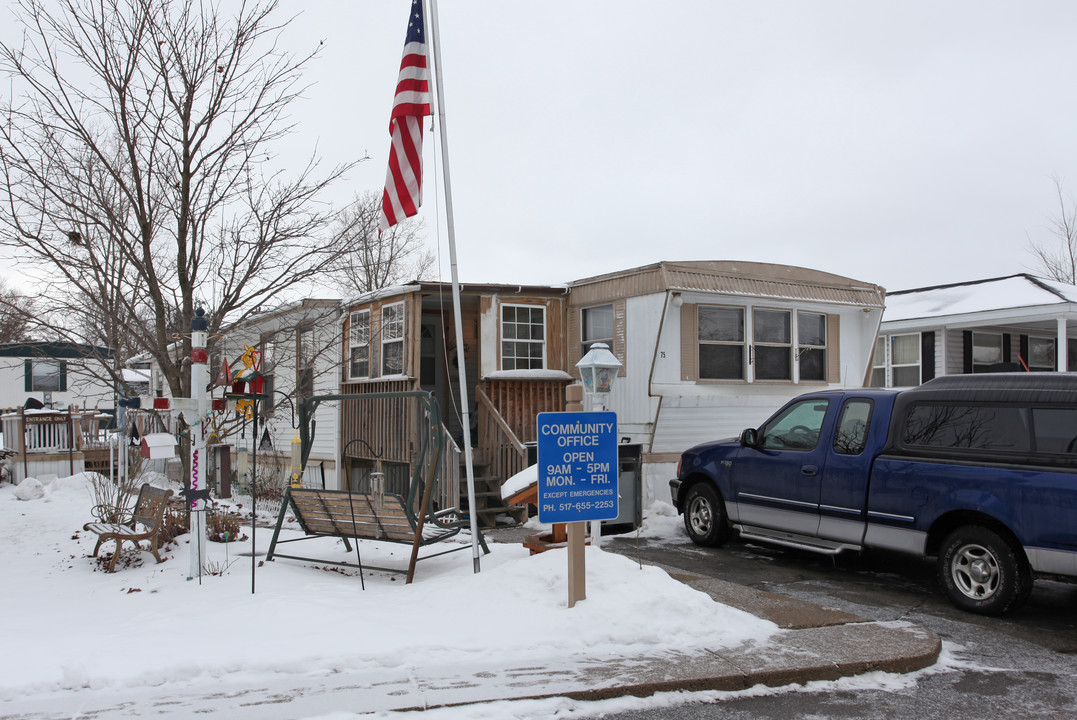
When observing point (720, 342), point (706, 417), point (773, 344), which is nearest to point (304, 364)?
point (706, 417)

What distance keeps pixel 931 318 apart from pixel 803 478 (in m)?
12.5

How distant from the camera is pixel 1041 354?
840 inches

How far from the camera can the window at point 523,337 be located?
13.8 m

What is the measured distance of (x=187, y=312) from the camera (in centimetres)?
950

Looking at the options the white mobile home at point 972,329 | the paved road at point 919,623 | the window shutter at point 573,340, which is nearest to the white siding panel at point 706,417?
the window shutter at point 573,340

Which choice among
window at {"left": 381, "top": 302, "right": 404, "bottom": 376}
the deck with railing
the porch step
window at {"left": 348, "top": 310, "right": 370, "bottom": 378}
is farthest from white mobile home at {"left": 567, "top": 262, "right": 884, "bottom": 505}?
the deck with railing

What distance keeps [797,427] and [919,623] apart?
263cm

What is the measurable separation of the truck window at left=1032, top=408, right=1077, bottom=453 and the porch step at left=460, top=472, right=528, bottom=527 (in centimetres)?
681

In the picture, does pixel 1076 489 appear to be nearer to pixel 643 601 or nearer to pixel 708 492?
pixel 643 601

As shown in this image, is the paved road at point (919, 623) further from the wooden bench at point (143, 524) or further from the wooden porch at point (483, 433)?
the wooden bench at point (143, 524)

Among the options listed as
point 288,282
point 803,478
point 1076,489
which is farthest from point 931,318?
point 288,282

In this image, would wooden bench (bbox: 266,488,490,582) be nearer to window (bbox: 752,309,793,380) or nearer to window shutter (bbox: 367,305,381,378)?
window shutter (bbox: 367,305,381,378)

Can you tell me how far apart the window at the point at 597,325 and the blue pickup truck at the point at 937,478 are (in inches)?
177

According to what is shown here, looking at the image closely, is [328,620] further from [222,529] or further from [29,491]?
[29,491]
